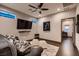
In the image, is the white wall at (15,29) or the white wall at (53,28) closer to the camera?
the white wall at (15,29)

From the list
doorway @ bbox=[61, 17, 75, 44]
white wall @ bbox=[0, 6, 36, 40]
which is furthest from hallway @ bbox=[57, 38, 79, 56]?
white wall @ bbox=[0, 6, 36, 40]

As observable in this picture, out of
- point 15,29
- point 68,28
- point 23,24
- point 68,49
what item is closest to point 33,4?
point 23,24

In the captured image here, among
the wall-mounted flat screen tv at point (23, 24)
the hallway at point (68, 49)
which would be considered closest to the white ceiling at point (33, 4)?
the wall-mounted flat screen tv at point (23, 24)

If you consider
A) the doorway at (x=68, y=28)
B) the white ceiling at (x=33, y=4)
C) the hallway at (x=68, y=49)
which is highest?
the white ceiling at (x=33, y=4)

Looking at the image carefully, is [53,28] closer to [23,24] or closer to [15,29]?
[23,24]

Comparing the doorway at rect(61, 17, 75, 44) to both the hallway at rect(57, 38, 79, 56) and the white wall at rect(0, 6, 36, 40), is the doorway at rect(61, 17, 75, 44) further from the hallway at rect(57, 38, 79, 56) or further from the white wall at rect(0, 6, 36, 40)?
the white wall at rect(0, 6, 36, 40)

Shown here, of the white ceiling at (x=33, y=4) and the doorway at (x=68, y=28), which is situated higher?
the white ceiling at (x=33, y=4)

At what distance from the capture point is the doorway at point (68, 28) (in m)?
1.64

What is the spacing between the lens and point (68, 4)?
5.16ft

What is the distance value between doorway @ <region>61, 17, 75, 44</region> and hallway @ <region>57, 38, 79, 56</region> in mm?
96

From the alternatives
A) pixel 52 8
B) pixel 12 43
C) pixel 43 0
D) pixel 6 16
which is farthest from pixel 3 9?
pixel 52 8

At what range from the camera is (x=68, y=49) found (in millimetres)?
A: 1693

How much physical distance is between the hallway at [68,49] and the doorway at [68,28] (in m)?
0.10

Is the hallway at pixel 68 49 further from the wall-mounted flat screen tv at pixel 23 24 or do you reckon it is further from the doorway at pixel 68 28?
the wall-mounted flat screen tv at pixel 23 24
